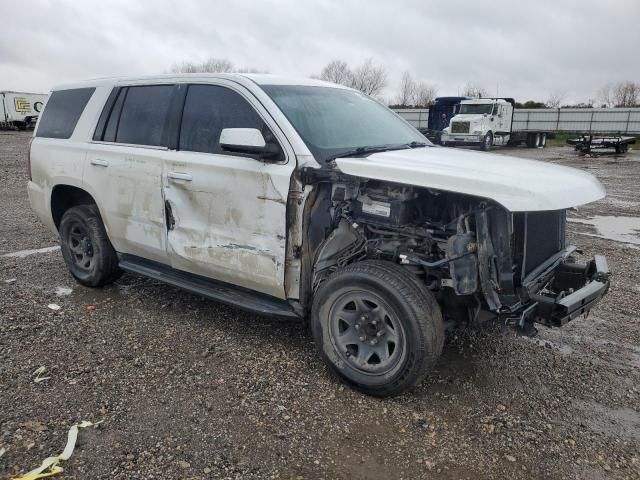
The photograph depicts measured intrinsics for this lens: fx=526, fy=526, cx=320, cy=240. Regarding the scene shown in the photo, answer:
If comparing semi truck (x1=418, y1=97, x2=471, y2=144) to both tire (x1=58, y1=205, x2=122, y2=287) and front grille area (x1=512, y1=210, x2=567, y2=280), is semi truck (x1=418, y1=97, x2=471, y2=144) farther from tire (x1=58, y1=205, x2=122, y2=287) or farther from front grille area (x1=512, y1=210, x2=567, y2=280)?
front grille area (x1=512, y1=210, x2=567, y2=280)

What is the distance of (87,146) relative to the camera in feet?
15.5

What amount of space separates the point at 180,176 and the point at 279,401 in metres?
1.82

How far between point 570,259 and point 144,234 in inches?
131

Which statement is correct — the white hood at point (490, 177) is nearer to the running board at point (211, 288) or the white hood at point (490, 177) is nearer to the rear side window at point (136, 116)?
the running board at point (211, 288)

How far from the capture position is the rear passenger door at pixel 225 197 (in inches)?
138

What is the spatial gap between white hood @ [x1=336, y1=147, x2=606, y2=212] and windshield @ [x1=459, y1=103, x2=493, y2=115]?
25.2 m

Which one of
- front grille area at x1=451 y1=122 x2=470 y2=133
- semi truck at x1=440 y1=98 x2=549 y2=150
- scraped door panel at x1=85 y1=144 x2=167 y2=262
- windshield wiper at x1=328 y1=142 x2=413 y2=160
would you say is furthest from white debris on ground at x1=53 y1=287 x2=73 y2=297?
front grille area at x1=451 y1=122 x2=470 y2=133

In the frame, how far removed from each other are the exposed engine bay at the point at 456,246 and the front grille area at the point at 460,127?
23.7 metres

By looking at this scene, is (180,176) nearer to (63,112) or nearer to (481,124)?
(63,112)

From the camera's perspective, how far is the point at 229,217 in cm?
372

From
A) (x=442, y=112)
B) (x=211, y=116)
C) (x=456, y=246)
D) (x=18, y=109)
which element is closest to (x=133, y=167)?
(x=211, y=116)

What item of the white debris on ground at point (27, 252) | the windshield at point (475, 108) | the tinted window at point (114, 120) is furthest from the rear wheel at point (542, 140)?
the tinted window at point (114, 120)

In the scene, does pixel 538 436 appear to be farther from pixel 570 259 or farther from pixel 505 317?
pixel 570 259

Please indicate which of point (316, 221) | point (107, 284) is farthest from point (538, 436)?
point (107, 284)
